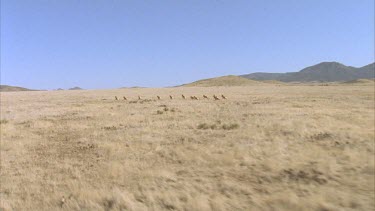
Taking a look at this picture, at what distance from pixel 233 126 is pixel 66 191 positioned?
35.8 ft

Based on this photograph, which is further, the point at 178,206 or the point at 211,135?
the point at 211,135

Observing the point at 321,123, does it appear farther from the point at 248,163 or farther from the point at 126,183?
the point at 126,183

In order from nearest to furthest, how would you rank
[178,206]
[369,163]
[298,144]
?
[178,206]
[369,163]
[298,144]

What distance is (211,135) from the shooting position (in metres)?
18.0

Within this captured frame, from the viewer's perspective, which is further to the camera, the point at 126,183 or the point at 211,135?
the point at 211,135

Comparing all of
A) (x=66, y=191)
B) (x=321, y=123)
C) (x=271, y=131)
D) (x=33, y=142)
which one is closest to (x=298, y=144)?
(x=271, y=131)

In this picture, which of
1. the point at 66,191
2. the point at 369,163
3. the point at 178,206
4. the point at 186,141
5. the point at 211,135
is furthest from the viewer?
the point at 211,135

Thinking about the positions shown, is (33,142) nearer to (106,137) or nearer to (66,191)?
(106,137)

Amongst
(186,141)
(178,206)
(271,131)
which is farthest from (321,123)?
(178,206)

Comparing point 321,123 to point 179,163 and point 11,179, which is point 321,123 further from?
point 11,179

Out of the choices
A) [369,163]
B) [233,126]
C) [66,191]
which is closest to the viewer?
[66,191]

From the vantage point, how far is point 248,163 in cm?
1227

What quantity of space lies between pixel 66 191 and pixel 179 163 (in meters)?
3.55

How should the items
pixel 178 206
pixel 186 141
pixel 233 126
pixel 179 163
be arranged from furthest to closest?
pixel 233 126, pixel 186 141, pixel 179 163, pixel 178 206
